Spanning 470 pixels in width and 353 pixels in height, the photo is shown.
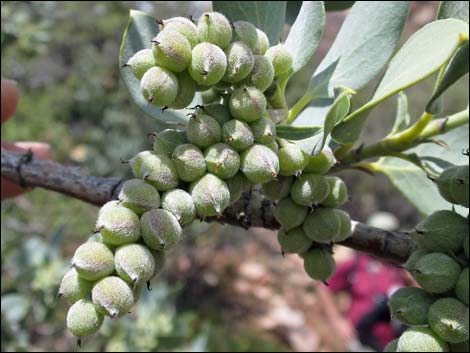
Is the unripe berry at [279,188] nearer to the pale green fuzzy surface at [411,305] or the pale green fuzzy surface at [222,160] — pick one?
the pale green fuzzy surface at [222,160]

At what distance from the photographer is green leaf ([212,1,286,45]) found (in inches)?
39.0

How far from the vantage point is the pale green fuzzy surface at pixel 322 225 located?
0.86 metres

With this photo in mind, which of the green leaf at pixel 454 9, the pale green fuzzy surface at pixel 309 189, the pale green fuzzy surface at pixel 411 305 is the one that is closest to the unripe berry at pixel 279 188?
the pale green fuzzy surface at pixel 309 189

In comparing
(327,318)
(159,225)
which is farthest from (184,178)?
(327,318)

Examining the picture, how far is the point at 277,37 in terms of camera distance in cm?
98

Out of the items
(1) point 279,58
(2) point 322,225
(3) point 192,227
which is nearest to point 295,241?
(2) point 322,225

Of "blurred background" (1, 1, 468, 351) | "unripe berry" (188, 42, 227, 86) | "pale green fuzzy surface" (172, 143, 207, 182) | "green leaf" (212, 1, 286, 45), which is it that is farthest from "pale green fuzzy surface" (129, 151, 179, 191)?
"blurred background" (1, 1, 468, 351)

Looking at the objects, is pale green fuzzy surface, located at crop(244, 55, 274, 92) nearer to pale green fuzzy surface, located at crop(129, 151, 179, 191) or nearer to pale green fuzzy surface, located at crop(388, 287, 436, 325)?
pale green fuzzy surface, located at crop(129, 151, 179, 191)

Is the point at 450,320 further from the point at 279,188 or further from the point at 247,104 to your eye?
the point at 247,104

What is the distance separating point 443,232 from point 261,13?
1.52 ft

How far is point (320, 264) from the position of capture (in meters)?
0.92

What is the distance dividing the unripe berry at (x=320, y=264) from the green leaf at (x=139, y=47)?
0.30 meters

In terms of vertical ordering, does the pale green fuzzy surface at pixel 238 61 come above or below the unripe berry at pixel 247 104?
above

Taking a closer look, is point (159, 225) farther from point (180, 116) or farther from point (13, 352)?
point (13, 352)
